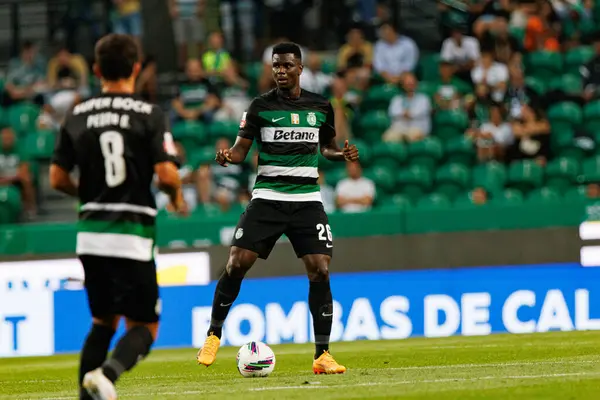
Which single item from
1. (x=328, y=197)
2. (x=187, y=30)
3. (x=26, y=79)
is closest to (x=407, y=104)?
(x=328, y=197)

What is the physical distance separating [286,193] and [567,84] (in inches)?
414

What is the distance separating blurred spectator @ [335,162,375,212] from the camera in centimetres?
1647

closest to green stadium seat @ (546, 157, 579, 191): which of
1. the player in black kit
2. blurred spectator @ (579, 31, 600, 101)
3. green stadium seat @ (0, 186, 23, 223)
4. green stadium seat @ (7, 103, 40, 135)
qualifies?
blurred spectator @ (579, 31, 600, 101)

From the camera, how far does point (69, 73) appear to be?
750 inches

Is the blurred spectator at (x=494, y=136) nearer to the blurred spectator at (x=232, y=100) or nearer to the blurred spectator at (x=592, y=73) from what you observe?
the blurred spectator at (x=592, y=73)

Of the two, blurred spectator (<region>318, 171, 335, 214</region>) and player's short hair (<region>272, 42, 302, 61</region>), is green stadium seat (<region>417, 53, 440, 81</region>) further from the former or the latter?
player's short hair (<region>272, 42, 302, 61</region>)

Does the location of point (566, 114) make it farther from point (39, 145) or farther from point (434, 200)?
point (39, 145)

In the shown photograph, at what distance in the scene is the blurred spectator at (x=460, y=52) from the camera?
19.1m

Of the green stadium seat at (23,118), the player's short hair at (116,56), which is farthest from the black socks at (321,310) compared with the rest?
the green stadium seat at (23,118)

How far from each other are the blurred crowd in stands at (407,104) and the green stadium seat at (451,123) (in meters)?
0.02

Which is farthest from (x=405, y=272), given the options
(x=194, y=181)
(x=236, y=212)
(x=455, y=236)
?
(x=194, y=181)

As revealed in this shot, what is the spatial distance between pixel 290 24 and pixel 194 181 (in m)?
4.54

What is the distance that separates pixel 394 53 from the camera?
1905 cm

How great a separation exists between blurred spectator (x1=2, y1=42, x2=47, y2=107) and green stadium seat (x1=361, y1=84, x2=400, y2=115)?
16.0 ft
